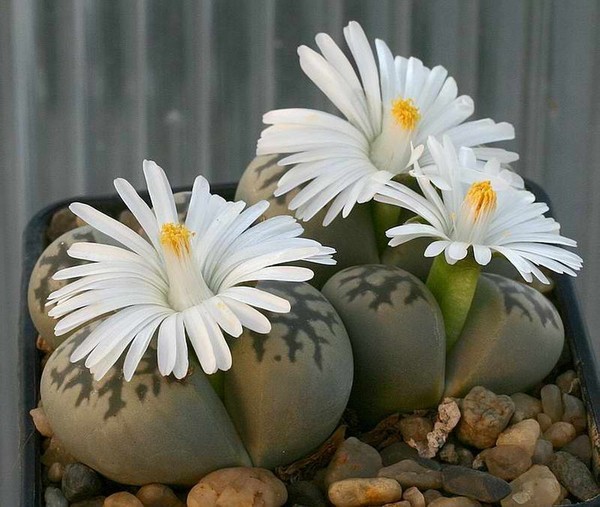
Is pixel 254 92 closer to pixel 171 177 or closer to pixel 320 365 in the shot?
pixel 171 177

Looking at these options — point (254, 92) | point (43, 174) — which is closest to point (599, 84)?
point (254, 92)

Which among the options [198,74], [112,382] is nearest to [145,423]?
[112,382]

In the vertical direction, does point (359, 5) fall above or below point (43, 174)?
above

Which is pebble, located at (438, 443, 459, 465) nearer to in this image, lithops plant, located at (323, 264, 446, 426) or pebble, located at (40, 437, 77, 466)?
lithops plant, located at (323, 264, 446, 426)

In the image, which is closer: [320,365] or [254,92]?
[320,365]

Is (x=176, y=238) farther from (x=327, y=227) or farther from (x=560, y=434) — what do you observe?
(x=560, y=434)
